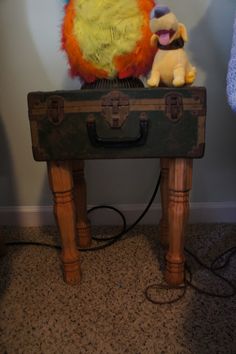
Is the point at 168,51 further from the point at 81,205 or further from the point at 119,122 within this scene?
the point at 81,205

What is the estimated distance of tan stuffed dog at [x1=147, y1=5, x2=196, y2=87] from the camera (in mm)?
684

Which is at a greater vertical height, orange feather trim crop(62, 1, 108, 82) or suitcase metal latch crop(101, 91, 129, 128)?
orange feather trim crop(62, 1, 108, 82)

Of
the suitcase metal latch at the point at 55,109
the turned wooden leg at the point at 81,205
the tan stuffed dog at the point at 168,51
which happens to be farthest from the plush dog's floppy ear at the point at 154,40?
the turned wooden leg at the point at 81,205

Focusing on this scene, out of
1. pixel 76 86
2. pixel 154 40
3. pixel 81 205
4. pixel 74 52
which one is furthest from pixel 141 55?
pixel 81 205

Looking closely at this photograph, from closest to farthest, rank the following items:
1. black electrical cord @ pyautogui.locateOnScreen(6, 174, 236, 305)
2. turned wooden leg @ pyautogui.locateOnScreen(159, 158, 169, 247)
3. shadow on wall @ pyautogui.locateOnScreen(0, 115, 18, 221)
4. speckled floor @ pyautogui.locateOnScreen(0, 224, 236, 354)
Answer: speckled floor @ pyautogui.locateOnScreen(0, 224, 236, 354)
black electrical cord @ pyautogui.locateOnScreen(6, 174, 236, 305)
turned wooden leg @ pyautogui.locateOnScreen(159, 158, 169, 247)
shadow on wall @ pyautogui.locateOnScreen(0, 115, 18, 221)

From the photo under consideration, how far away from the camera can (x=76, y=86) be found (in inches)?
39.9

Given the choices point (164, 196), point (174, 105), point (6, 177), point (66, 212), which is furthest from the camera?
point (6, 177)

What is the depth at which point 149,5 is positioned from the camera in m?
0.73

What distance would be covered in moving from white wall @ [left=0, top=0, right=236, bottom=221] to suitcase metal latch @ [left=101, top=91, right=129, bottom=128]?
1.16ft

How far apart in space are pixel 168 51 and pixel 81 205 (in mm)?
479

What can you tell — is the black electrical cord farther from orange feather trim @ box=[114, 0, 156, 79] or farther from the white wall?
orange feather trim @ box=[114, 0, 156, 79]

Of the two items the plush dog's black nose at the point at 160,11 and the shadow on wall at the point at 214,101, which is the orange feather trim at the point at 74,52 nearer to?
the plush dog's black nose at the point at 160,11

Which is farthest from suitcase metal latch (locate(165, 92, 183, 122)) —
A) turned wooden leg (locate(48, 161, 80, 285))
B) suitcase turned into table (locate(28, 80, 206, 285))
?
turned wooden leg (locate(48, 161, 80, 285))

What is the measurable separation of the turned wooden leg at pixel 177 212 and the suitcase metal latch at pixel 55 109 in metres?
0.25
